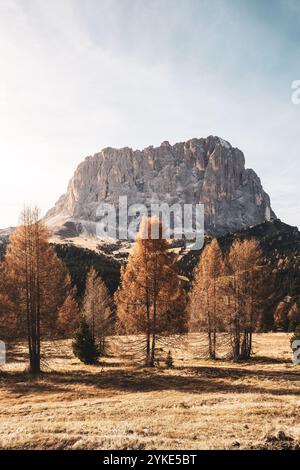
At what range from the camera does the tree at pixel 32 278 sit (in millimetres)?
23938

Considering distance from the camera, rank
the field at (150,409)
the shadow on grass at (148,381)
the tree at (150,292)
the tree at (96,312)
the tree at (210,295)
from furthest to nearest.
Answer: the tree at (96,312) → the tree at (210,295) → the tree at (150,292) → the shadow on grass at (148,381) → the field at (150,409)

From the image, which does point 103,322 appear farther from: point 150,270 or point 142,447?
point 142,447

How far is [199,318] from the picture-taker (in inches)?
1389

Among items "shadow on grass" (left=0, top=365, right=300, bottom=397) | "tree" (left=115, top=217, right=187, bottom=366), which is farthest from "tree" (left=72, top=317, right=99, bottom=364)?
"tree" (left=115, top=217, right=187, bottom=366)

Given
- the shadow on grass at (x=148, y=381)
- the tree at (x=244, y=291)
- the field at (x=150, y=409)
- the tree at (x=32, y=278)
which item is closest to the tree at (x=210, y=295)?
the tree at (x=244, y=291)

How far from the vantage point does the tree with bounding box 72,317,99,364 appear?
28422 mm

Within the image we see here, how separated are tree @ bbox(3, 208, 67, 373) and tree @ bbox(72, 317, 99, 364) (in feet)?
13.1

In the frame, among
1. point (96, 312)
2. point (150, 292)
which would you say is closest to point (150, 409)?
point (150, 292)

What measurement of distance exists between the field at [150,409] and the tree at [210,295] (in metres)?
9.35

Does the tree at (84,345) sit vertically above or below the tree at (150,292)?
below

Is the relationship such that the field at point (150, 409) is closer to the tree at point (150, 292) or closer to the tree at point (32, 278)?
the tree at point (32, 278)

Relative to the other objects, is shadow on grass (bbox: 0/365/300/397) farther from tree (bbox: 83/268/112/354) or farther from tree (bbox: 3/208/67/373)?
tree (bbox: 83/268/112/354)

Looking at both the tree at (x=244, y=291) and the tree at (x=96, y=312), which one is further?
the tree at (x=96, y=312)
